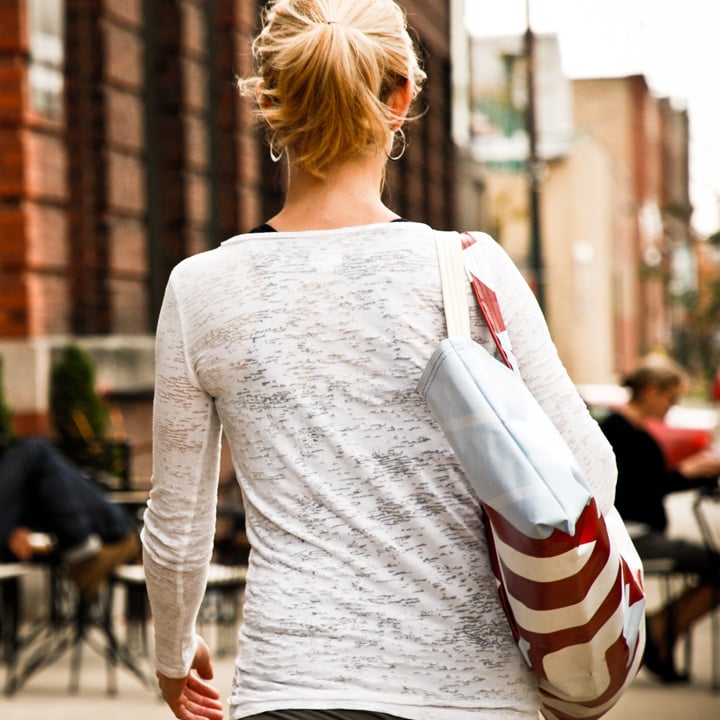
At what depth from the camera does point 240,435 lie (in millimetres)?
2193

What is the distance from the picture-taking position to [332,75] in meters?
2.14

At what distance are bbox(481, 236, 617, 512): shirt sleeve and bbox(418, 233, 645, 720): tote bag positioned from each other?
40mm

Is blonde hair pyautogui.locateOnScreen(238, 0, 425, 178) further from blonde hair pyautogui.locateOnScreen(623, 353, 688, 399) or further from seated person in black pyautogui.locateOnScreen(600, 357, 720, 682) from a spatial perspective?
blonde hair pyautogui.locateOnScreen(623, 353, 688, 399)

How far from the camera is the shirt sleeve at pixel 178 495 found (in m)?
2.24

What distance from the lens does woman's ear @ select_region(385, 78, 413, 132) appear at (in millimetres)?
2215

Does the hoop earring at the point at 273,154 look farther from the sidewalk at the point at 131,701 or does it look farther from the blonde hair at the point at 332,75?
the sidewalk at the point at 131,701

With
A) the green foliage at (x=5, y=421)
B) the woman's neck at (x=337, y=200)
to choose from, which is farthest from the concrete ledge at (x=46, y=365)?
the woman's neck at (x=337, y=200)

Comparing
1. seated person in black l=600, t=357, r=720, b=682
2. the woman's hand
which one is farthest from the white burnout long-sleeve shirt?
seated person in black l=600, t=357, r=720, b=682

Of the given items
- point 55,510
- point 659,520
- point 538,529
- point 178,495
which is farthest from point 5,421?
point 538,529

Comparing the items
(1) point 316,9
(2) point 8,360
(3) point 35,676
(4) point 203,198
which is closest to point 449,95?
(4) point 203,198

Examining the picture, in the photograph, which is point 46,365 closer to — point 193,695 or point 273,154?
point 193,695

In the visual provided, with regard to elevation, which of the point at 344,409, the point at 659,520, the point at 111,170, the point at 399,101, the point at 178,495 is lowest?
the point at 659,520

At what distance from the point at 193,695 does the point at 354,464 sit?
610 mm

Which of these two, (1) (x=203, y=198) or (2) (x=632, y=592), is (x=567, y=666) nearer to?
(2) (x=632, y=592)
